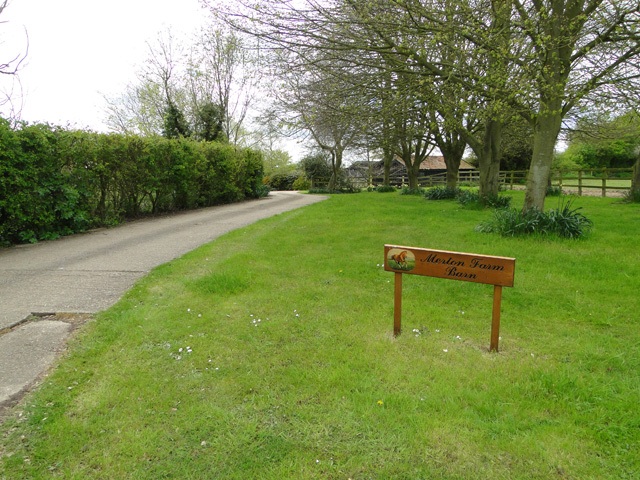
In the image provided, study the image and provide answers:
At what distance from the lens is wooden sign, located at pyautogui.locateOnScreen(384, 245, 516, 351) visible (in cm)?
305

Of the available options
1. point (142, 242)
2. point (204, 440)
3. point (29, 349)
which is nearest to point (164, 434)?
point (204, 440)

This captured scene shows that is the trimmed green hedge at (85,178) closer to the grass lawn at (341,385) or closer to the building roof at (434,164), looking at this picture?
the grass lawn at (341,385)

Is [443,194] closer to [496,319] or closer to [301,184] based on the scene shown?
[496,319]

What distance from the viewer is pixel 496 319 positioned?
3143mm

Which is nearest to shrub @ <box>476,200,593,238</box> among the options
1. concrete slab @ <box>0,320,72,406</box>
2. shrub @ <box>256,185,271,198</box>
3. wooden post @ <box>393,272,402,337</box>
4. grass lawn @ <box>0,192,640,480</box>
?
grass lawn @ <box>0,192,640,480</box>

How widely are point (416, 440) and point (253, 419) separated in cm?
105

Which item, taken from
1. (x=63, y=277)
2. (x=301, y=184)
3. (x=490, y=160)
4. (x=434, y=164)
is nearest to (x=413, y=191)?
(x=490, y=160)

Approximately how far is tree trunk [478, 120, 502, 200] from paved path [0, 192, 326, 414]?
Answer: 9245mm

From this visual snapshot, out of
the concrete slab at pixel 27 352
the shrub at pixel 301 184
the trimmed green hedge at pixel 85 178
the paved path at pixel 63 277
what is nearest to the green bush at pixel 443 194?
the trimmed green hedge at pixel 85 178

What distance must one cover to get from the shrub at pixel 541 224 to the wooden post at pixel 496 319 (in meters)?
5.25

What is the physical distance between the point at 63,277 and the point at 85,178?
410 cm

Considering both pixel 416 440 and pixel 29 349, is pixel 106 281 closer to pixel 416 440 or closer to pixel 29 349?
pixel 29 349

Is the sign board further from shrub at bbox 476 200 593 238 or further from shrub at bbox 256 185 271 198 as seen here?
shrub at bbox 256 185 271 198

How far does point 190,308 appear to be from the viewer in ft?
13.6
